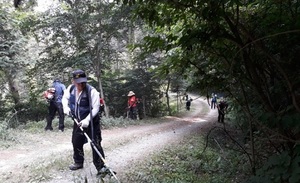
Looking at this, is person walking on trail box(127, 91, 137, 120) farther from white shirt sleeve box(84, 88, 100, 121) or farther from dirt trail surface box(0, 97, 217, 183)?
white shirt sleeve box(84, 88, 100, 121)

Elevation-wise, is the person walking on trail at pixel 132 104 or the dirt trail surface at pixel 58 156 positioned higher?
the person walking on trail at pixel 132 104

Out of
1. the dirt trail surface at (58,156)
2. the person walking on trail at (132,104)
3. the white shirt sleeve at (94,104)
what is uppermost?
the white shirt sleeve at (94,104)

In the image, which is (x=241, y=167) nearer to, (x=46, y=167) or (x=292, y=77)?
(x=292, y=77)

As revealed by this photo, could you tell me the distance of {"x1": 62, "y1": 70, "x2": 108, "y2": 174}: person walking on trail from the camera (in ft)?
18.5

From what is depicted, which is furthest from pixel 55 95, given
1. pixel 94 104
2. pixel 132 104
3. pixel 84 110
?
pixel 132 104

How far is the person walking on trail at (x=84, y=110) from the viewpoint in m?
5.64

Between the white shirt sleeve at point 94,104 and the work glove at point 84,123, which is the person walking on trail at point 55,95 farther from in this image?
the work glove at point 84,123

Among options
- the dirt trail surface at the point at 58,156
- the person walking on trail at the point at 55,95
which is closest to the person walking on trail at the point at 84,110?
the dirt trail surface at the point at 58,156

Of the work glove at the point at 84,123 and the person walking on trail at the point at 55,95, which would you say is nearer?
the work glove at the point at 84,123

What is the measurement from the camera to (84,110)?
582 cm

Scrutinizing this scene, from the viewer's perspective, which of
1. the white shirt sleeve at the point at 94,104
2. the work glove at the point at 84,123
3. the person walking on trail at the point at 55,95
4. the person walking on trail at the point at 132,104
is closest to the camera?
the work glove at the point at 84,123

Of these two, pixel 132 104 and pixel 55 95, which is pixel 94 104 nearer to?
pixel 55 95

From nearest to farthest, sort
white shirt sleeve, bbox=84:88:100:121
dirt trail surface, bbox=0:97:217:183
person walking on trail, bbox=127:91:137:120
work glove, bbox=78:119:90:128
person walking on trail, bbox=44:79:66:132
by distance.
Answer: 1. work glove, bbox=78:119:90:128
2. white shirt sleeve, bbox=84:88:100:121
3. dirt trail surface, bbox=0:97:217:183
4. person walking on trail, bbox=44:79:66:132
5. person walking on trail, bbox=127:91:137:120

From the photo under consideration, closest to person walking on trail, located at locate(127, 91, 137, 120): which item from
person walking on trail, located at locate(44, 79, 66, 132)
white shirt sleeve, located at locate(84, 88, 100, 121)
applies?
person walking on trail, located at locate(44, 79, 66, 132)
